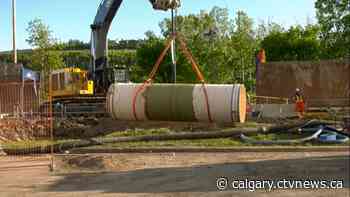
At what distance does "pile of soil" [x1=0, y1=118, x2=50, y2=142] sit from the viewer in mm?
22203

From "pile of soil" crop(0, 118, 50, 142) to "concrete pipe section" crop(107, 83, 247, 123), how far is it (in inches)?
193

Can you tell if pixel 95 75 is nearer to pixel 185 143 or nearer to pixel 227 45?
pixel 185 143

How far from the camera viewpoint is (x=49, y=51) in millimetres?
52969

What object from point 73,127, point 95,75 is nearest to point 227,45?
point 95,75

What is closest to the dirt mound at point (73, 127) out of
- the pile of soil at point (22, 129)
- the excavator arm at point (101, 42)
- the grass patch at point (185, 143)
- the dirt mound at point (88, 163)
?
the pile of soil at point (22, 129)

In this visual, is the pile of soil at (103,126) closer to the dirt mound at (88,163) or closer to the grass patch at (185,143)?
the grass patch at (185,143)

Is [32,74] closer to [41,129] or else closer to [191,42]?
[41,129]

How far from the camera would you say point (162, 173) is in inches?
471

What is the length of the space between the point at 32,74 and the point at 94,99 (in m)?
6.77

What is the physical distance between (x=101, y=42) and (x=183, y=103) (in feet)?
40.5

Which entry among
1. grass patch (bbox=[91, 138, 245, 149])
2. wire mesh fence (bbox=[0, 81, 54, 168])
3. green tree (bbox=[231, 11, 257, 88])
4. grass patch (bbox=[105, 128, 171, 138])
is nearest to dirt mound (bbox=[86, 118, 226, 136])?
grass patch (bbox=[105, 128, 171, 138])

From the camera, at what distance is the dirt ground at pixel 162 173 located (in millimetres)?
10156

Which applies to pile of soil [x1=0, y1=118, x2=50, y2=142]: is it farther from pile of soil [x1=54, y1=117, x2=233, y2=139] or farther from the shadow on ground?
the shadow on ground

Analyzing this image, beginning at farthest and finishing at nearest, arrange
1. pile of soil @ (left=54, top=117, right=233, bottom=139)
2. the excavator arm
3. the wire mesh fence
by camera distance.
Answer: the excavator arm < the wire mesh fence < pile of soil @ (left=54, top=117, right=233, bottom=139)
